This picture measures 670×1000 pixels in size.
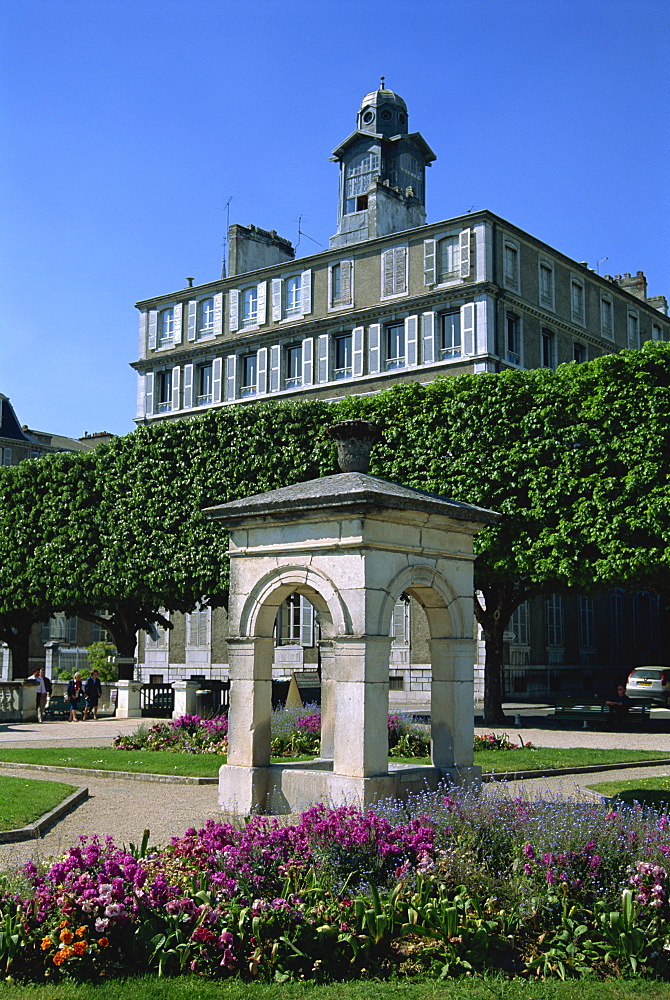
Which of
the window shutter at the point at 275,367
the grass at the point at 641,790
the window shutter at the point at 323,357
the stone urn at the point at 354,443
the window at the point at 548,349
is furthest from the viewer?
the window shutter at the point at 275,367

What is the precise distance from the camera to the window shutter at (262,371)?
52.0 m

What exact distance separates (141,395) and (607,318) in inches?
1019

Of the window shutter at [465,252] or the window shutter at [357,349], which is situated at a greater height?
the window shutter at [465,252]

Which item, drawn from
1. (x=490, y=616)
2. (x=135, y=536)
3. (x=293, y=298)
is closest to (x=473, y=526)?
(x=490, y=616)

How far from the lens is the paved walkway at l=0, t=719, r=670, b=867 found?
1070 centimetres

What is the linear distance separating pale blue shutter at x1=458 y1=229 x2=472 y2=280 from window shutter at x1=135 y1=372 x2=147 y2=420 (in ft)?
66.9

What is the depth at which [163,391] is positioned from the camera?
5634 centimetres

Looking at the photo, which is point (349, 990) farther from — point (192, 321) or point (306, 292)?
point (192, 321)

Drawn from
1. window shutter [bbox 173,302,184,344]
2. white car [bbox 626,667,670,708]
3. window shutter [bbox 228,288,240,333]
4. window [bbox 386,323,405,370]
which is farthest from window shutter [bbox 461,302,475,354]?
window shutter [bbox 173,302,184,344]

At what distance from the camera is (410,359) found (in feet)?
153

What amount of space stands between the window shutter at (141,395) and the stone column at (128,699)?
26631 mm

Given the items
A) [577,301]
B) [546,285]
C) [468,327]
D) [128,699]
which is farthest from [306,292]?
[128,699]

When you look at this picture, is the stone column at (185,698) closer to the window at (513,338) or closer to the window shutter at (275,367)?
the window at (513,338)

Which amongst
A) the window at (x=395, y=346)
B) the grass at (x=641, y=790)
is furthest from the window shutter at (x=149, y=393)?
the grass at (x=641, y=790)
